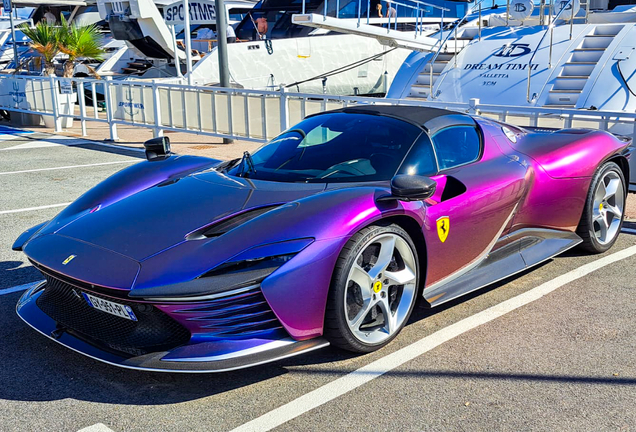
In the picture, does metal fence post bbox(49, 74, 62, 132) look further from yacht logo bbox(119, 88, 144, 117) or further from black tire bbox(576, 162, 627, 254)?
black tire bbox(576, 162, 627, 254)

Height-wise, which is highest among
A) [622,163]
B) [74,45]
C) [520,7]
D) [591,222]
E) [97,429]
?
[520,7]

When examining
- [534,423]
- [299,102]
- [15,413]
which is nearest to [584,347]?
[534,423]

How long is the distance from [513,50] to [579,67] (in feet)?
5.22

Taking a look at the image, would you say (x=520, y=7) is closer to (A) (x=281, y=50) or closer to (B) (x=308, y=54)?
(B) (x=308, y=54)

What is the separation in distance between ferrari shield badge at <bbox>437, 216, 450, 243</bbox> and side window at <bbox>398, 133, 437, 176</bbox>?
344mm

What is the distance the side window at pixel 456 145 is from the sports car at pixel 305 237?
1cm

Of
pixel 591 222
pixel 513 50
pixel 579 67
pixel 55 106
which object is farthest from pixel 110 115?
pixel 591 222

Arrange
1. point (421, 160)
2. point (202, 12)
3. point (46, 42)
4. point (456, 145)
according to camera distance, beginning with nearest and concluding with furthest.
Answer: point (421, 160) → point (456, 145) → point (46, 42) → point (202, 12)

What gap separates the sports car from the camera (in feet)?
10.6

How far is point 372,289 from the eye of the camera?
3688mm

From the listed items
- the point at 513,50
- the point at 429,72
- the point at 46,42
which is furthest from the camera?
the point at 46,42

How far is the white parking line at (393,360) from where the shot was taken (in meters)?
3.09

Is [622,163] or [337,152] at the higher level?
[337,152]

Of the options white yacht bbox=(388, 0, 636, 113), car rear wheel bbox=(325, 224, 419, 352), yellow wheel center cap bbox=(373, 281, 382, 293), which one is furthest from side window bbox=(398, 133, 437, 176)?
white yacht bbox=(388, 0, 636, 113)
